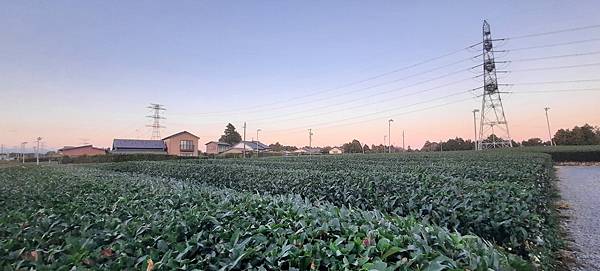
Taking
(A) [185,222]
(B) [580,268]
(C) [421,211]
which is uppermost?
(A) [185,222]

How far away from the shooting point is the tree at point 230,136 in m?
83.2

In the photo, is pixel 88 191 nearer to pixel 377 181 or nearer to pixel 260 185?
pixel 260 185

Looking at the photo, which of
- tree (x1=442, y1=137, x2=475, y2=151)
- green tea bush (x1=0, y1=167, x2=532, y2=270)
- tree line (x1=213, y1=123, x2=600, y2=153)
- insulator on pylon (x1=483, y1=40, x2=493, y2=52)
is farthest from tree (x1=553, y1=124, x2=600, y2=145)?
green tea bush (x1=0, y1=167, x2=532, y2=270)

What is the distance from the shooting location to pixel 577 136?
46406 millimetres

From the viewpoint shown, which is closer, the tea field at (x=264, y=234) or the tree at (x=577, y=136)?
the tea field at (x=264, y=234)

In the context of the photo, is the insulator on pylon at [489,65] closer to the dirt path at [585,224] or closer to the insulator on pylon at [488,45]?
the insulator on pylon at [488,45]

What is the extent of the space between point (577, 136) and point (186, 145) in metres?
57.7

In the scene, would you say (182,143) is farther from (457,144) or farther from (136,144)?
(457,144)

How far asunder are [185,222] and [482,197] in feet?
9.62

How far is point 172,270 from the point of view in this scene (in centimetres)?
146

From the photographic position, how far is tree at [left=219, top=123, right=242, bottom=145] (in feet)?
273

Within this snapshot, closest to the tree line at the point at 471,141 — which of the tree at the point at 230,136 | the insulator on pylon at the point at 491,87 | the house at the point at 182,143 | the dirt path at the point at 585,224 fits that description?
the tree at the point at 230,136

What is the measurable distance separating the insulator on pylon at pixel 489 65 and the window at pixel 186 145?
142 feet

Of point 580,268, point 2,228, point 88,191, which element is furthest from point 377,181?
point 2,228
